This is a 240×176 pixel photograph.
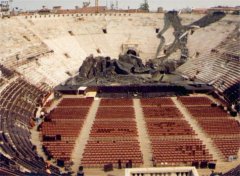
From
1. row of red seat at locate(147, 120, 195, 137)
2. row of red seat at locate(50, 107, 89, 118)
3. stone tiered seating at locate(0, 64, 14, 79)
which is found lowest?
row of red seat at locate(50, 107, 89, 118)

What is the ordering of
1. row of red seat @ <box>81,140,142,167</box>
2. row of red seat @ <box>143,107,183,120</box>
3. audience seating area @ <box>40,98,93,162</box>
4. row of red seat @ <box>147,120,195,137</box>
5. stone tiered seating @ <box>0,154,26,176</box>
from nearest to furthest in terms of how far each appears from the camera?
1. stone tiered seating @ <box>0,154,26,176</box>
2. row of red seat @ <box>81,140,142,167</box>
3. audience seating area @ <box>40,98,93,162</box>
4. row of red seat @ <box>147,120,195,137</box>
5. row of red seat @ <box>143,107,183,120</box>

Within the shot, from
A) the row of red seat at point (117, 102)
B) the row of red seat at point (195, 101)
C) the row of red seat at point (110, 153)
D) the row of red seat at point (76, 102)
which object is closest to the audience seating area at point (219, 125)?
the row of red seat at point (195, 101)

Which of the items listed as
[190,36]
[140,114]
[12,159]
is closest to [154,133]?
[140,114]

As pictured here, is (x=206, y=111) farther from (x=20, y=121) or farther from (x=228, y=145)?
(x=20, y=121)

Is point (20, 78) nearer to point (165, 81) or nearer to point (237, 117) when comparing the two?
point (165, 81)

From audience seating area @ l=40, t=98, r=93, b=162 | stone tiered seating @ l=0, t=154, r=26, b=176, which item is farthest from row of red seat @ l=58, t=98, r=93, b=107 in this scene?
stone tiered seating @ l=0, t=154, r=26, b=176

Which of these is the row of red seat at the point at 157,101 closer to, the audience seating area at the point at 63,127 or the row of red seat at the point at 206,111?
the row of red seat at the point at 206,111

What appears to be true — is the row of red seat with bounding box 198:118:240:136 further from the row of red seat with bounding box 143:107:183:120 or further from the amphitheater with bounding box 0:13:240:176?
the row of red seat with bounding box 143:107:183:120

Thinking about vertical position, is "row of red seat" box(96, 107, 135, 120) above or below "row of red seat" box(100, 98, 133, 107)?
above
